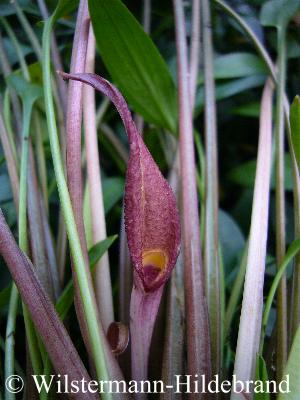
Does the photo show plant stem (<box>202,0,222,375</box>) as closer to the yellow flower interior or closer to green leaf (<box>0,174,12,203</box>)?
the yellow flower interior

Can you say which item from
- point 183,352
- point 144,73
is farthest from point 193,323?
point 144,73

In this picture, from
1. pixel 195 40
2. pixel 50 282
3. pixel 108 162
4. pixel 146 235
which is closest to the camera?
pixel 146 235

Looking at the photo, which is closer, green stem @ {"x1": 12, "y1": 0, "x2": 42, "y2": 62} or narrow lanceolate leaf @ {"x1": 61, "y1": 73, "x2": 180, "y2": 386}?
narrow lanceolate leaf @ {"x1": 61, "y1": 73, "x2": 180, "y2": 386}

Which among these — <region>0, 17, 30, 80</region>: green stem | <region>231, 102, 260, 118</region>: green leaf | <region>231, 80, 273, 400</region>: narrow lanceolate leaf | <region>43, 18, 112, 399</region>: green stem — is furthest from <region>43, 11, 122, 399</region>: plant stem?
<region>231, 102, 260, 118</region>: green leaf

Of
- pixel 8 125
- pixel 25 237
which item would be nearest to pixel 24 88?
pixel 8 125

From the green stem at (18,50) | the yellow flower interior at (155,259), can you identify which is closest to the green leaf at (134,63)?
the green stem at (18,50)

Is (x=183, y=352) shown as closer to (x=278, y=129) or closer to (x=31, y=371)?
(x=31, y=371)

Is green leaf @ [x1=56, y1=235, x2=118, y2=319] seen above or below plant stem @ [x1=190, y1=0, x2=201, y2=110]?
below

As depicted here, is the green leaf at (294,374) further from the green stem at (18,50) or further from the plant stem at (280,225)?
the green stem at (18,50)
